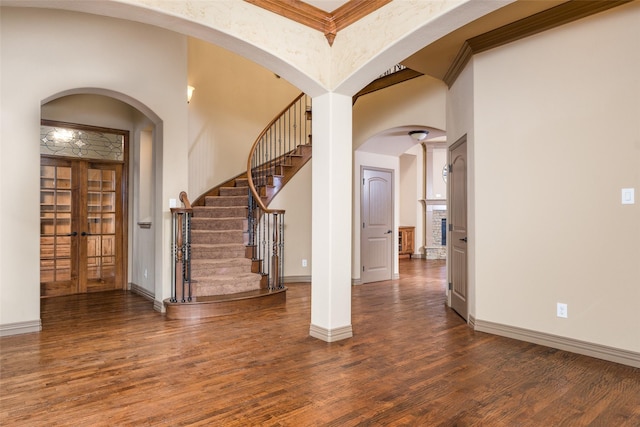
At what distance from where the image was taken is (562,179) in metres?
3.51

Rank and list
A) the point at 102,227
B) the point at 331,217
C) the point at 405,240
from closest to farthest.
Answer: the point at 331,217 → the point at 102,227 → the point at 405,240

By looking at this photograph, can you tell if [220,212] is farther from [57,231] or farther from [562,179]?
[562,179]

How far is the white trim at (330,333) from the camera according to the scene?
12.1 ft

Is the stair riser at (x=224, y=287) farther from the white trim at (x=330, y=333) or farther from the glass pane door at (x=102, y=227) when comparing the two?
the glass pane door at (x=102, y=227)

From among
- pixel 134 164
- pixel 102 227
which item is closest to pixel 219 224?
pixel 134 164

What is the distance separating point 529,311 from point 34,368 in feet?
13.6

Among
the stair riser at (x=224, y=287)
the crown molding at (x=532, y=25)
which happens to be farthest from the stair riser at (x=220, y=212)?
the crown molding at (x=532, y=25)

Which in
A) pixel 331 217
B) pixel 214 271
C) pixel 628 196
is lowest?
pixel 214 271

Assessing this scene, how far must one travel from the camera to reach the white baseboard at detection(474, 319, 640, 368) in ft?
10.3

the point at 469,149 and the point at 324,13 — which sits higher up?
the point at 324,13

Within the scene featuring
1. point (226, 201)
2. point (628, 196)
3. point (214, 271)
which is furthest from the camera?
point (226, 201)

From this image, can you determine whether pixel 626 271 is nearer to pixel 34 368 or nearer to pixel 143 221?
pixel 34 368

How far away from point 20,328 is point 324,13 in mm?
4169

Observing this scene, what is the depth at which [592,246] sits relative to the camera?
10.9 ft
